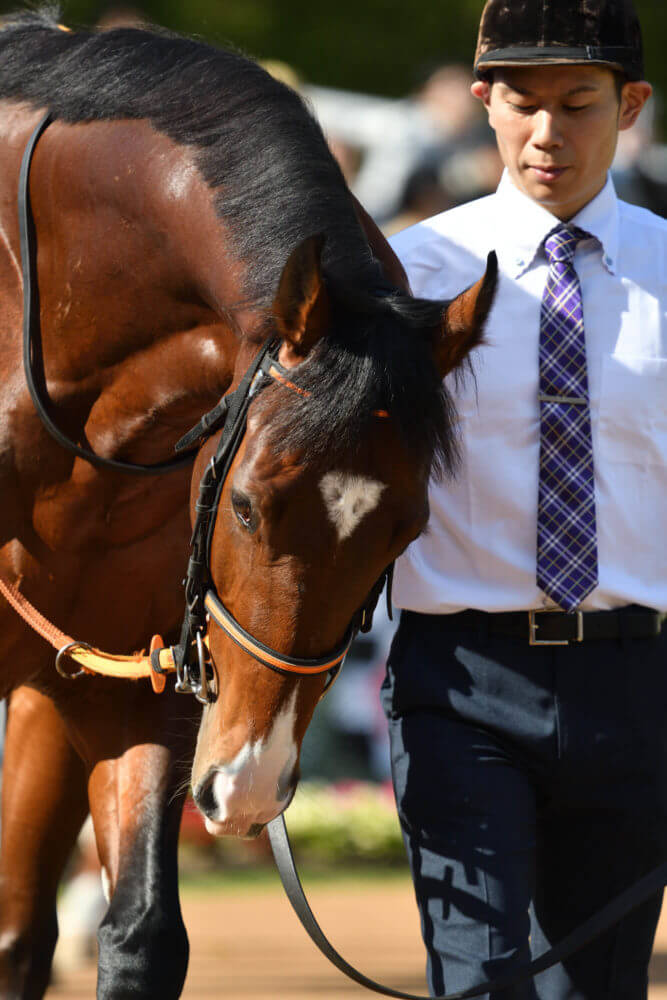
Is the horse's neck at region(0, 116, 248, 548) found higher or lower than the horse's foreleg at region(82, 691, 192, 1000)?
higher

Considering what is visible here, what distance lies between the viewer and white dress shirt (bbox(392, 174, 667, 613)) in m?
3.03

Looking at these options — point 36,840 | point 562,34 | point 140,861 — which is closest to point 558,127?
point 562,34

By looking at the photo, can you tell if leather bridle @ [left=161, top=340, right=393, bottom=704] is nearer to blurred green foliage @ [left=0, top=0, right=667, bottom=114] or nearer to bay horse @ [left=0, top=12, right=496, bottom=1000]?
bay horse @ [left=0, top=12, right=496, bottom=1000]

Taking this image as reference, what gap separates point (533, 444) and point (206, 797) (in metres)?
0.91

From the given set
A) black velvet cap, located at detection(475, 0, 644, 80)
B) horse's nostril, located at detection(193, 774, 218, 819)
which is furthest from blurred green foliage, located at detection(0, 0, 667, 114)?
horse's nostril, located at detection(193, 774, 218, 819)

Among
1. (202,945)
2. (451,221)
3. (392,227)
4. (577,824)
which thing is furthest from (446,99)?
(577,824)

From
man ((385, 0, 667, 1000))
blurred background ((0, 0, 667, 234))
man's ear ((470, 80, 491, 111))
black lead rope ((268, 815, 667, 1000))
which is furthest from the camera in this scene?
blurred background ((0, 0, 667, 234))

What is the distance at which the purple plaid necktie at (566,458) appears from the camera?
299 centimetres

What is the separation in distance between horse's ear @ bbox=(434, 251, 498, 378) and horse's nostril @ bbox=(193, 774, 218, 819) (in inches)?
32.1

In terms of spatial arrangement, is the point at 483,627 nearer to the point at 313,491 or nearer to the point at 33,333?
the point at 313,491

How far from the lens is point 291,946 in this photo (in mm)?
6004

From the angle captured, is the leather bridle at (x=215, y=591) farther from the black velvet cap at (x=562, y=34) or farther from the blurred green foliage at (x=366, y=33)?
the blurred green foliage at (x=366, y=33)

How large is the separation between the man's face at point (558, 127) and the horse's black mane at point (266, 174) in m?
0.36

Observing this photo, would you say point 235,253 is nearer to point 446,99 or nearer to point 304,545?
point 304,545
